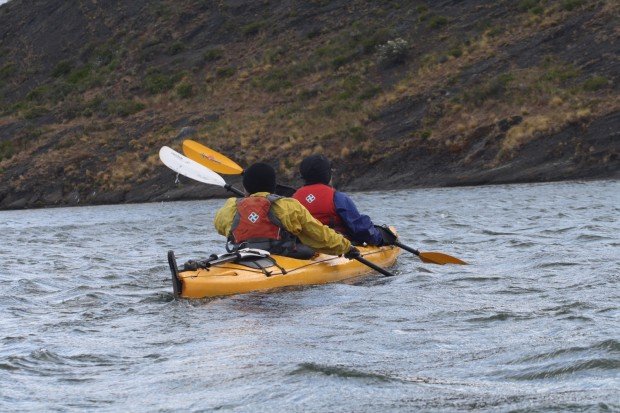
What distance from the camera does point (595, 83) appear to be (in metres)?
32.2

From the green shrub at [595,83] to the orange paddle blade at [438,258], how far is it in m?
21.5

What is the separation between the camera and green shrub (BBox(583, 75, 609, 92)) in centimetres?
3203

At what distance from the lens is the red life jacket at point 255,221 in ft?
31.6

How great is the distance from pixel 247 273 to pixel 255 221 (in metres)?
0.65

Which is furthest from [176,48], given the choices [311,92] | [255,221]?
[255,221]

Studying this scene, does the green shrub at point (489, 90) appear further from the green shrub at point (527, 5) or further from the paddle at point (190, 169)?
the paddle at point (190, 169)

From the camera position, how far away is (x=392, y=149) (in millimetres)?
32469

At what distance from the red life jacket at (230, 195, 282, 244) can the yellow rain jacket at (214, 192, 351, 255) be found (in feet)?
0.22

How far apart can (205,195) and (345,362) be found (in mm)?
26408

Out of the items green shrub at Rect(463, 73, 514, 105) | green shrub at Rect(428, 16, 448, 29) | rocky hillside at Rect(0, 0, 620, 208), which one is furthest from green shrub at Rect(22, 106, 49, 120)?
A: green shrub at Rect(463, 73, 514, 105)

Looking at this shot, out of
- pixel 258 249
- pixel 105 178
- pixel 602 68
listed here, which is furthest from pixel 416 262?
pixel 105 178

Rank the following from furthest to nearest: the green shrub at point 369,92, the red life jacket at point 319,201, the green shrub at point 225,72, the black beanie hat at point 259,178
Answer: the green shrub at point 225,72 < the green shrub at point 369,92 < the red life jacket at point 319,201 < the black beanie hat at point 259,178

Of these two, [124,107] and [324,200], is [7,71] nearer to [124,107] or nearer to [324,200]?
[124,107]

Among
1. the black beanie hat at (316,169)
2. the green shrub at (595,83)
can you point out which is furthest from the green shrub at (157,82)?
the black beanie hat at (316,169)
